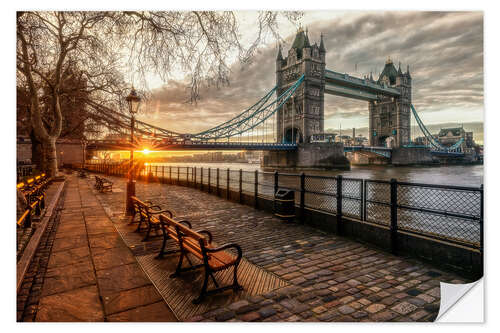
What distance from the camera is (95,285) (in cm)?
316

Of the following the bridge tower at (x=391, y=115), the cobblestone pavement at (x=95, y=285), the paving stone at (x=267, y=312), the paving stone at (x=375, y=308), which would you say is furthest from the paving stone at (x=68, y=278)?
the bridge tower at (x=391, y=115)

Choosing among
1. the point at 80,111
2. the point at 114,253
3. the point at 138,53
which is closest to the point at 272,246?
the point at 114,253

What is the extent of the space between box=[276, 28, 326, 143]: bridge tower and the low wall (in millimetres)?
4935

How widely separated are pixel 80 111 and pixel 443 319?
1940 centimetres

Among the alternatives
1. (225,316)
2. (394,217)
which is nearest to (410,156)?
(394,217)

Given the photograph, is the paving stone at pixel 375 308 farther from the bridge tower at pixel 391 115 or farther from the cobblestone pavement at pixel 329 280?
the bridge tower at pixel 391 115

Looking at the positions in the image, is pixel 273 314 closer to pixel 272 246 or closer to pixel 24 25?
pixel 272 246

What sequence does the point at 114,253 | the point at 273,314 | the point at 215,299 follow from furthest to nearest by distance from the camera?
the point at 114,253
the point at 215,299
the point at 273,314

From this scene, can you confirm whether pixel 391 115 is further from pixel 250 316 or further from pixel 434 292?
pixel 250 316

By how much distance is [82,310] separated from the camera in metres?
2.72

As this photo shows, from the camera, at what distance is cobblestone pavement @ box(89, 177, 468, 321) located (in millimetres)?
2740

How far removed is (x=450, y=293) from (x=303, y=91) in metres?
54.8

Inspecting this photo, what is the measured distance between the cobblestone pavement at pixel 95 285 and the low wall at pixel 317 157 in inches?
1726

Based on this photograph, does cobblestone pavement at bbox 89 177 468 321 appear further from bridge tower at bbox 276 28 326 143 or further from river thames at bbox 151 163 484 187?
bridge tower at bbox 276 28 326 143
